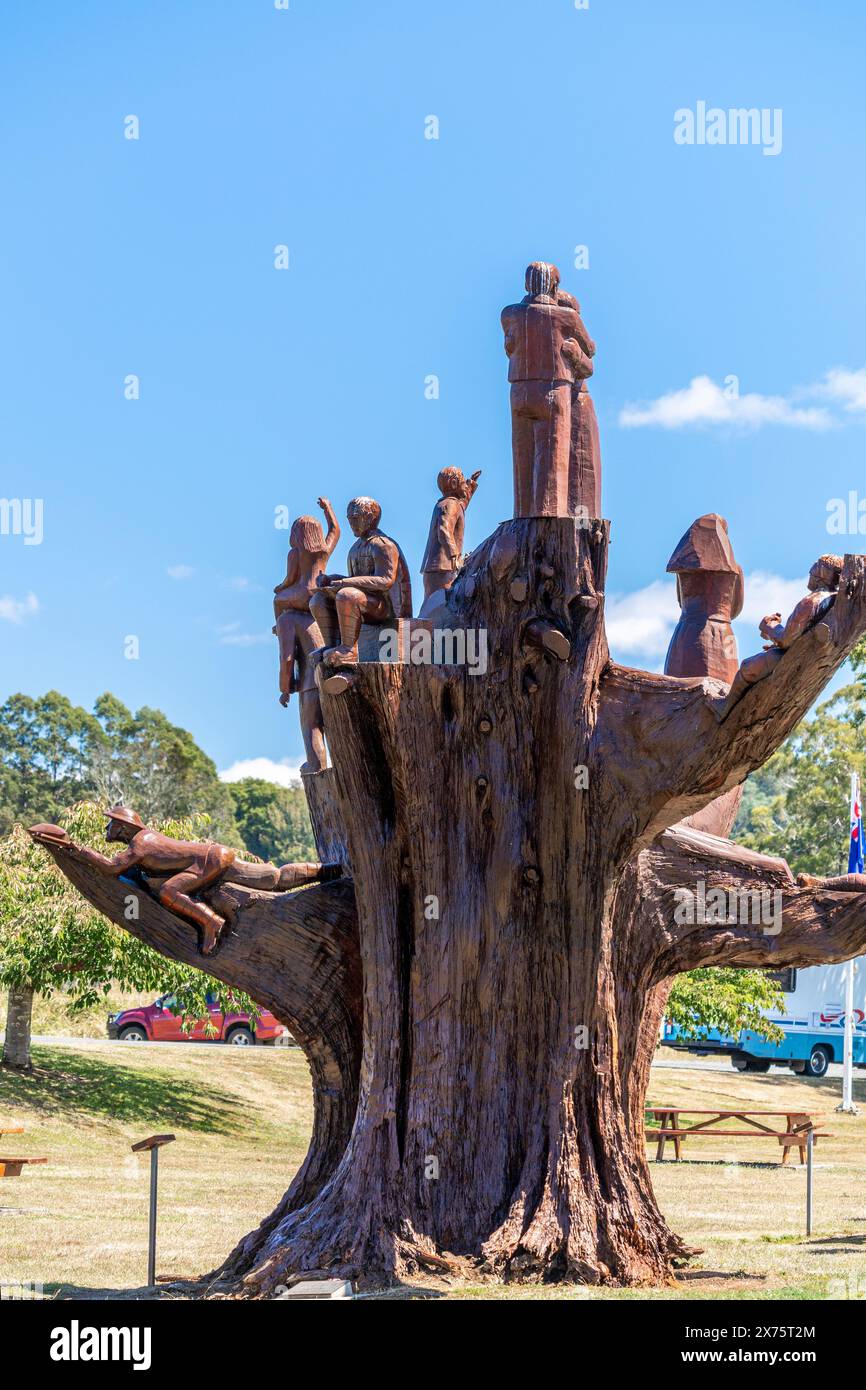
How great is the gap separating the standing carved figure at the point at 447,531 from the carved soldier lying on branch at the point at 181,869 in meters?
2.92

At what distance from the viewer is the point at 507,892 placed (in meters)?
10.7

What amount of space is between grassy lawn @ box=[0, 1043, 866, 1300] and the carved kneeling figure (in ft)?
11.5

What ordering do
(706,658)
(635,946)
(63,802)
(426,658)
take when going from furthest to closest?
1. (63,802)
2. (706,658)
3. (635,946)
4. (426,658)

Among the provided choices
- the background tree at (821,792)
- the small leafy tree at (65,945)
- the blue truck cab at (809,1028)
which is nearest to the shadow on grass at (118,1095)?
the small leafy tree at (65,945)

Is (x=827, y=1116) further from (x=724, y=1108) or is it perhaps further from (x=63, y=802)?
(x=63, y=802)

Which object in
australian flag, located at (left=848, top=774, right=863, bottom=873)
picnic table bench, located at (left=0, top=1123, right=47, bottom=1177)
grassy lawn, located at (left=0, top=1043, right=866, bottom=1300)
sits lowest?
grassy lawn, located at (left=0, top=1043, right=866, bottom=1300)

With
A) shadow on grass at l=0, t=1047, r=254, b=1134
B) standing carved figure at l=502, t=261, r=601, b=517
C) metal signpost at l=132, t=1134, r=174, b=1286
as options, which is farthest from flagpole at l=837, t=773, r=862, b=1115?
metal signpost at l=132, t=1134, r=174, b=1286

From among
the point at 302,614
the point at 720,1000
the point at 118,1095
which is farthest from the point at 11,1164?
the point at 720,1000

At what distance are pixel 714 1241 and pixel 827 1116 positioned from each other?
17091mm

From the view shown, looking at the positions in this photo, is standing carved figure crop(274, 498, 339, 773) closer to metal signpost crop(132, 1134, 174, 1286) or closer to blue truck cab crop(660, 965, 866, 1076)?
metal signpost crop(132, 1134, 174, 1286)

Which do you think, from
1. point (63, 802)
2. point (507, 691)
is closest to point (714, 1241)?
point (507, 691)

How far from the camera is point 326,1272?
9.98 meters

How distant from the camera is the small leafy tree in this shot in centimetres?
2266

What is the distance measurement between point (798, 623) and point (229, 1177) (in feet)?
41.2
